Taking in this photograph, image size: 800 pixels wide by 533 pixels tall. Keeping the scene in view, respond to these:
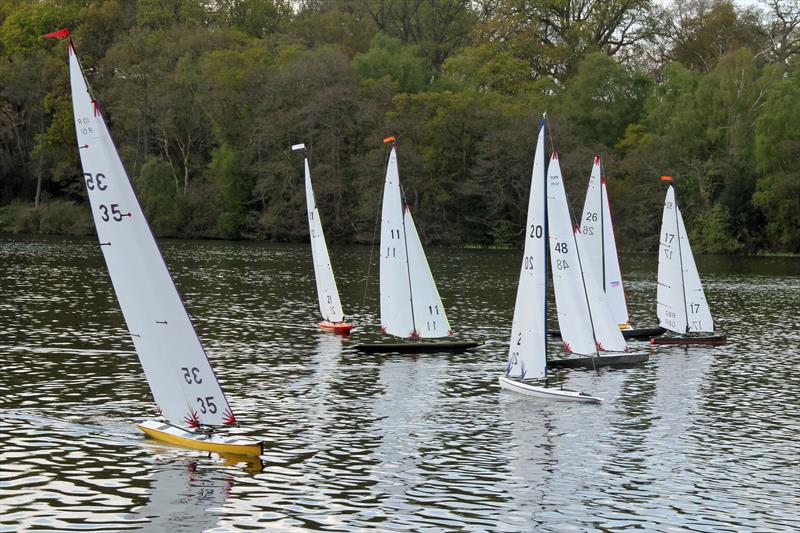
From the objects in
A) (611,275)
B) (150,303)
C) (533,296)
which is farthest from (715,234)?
(150,303)

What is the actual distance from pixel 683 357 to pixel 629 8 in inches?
4073

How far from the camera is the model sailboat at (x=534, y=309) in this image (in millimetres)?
36031

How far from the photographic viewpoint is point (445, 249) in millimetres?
130000

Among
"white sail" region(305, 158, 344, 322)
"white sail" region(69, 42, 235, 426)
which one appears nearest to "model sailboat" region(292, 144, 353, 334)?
"white sail" region(305, 158, 344, 322)

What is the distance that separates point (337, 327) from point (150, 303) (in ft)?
88.0

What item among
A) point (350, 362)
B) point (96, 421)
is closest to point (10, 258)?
point (350, 362)

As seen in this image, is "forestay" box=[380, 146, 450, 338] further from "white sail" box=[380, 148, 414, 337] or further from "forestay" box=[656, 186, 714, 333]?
"forestay" box=[656, 186, 714, 333]

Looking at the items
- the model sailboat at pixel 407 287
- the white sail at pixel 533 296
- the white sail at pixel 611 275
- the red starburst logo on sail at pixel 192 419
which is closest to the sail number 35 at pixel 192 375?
the red starburst logo on sail at pixel 192 419

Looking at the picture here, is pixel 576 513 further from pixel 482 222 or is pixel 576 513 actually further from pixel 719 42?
pixel 719 42

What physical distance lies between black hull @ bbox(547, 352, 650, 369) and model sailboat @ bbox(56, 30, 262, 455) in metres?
19.7

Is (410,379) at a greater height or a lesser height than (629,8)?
lesser

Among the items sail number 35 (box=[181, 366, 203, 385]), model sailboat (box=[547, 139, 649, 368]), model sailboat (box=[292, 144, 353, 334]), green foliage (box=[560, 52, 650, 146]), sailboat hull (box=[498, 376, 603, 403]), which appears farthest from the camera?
green foliage (box=[560, 52, 650, 146])

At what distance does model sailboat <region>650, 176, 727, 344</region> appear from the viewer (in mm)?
52812

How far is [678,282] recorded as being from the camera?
174 ft
